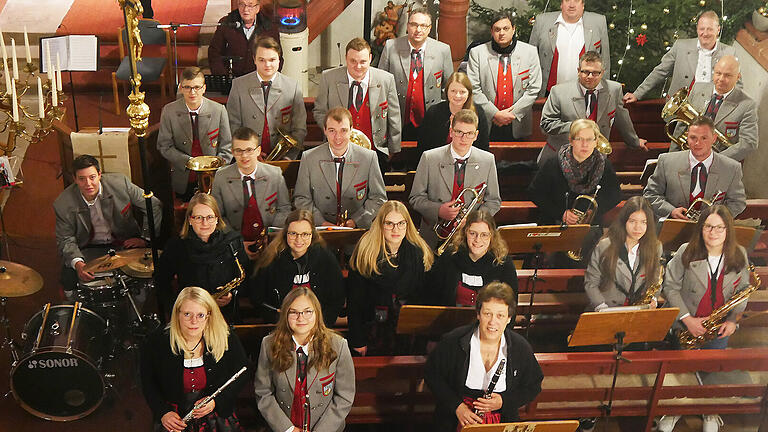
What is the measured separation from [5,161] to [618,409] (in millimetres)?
4469

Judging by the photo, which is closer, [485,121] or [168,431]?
[168,431]

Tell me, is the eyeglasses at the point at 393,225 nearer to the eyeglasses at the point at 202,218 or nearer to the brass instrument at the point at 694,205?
the eyeglasses at the point at 202,218

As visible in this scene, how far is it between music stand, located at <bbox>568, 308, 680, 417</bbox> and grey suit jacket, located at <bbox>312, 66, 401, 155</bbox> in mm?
2337

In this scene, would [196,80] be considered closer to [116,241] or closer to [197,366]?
[116,241]

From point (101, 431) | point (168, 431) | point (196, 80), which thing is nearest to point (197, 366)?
point (168, 431)

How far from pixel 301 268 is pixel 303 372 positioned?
71 cm

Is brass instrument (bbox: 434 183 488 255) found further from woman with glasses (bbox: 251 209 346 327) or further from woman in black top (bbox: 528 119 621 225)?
woman with glasses (bbox: 251 209 346 327)

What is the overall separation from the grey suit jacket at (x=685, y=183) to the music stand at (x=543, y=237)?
0.92 m

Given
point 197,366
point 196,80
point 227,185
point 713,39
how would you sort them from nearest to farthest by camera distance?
point 197,366 < point 227,185 < point 196,80 < point 713,39

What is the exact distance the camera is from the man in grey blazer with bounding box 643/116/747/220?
5.89 meters

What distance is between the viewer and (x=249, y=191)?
18.1 feet

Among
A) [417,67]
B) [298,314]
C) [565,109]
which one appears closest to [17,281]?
[298,314]

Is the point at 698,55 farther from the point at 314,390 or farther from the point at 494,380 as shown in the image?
the point at 314,390

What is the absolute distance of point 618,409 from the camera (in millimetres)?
5066
